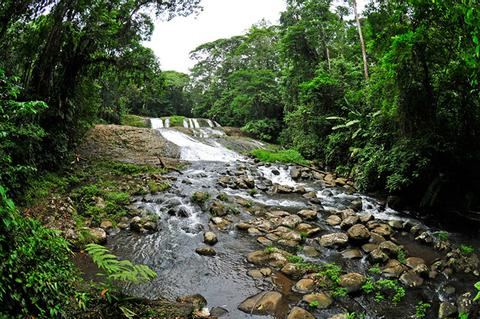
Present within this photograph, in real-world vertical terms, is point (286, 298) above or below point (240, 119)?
below

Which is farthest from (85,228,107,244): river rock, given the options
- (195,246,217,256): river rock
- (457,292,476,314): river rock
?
(457,292,476,314): river rock

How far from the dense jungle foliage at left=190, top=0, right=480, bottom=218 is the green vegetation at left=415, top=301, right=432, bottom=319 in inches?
131

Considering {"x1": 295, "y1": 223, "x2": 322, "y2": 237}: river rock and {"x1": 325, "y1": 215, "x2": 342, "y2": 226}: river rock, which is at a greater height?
{"x1": 325, "y1": 215, "x2": 342, "y2": 226}: river rock

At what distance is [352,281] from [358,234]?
1.88m

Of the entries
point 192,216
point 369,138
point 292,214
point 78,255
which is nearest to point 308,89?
point 369,138

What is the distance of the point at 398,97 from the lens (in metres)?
8.30

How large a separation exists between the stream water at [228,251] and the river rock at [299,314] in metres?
0.13

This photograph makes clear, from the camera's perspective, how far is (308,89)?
54.1 feet

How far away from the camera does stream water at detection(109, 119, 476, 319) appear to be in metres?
4.56

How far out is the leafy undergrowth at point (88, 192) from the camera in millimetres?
6477

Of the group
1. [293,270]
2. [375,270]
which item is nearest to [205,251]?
[293,270]

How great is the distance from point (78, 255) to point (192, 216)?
3020 mm

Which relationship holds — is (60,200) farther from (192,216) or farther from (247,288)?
(247,288)

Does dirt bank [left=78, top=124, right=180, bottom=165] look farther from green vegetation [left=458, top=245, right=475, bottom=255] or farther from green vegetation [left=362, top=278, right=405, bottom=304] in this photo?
green vegetation [left=458, top=245, right=475, bottom=255]
